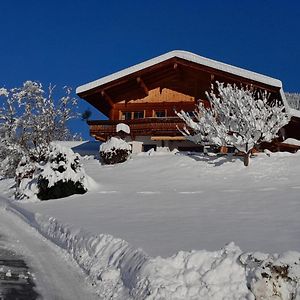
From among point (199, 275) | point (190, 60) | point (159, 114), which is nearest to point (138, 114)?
point (159, 114)

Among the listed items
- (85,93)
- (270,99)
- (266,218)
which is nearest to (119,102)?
(85,93)

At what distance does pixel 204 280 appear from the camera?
597cm

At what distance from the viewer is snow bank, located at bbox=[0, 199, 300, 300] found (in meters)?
5.73

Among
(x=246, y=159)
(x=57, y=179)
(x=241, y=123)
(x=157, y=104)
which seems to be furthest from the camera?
(x=157, y=104)

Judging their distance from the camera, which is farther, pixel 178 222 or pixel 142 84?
pixel 142 84

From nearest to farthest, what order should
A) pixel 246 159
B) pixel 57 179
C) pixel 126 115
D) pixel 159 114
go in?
pixel 57 179
pixel 246 159
pixel 159 114
pixel 126 115

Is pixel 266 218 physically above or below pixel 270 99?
below

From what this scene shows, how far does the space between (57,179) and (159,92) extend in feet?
47.5

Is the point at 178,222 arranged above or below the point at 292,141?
below

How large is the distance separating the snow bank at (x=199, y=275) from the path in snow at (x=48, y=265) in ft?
1.10

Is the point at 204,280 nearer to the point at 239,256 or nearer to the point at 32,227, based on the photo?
the point at 239,256

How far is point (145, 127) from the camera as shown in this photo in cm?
2762

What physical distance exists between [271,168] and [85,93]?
554 inches

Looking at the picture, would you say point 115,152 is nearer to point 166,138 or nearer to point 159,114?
point 166,138
